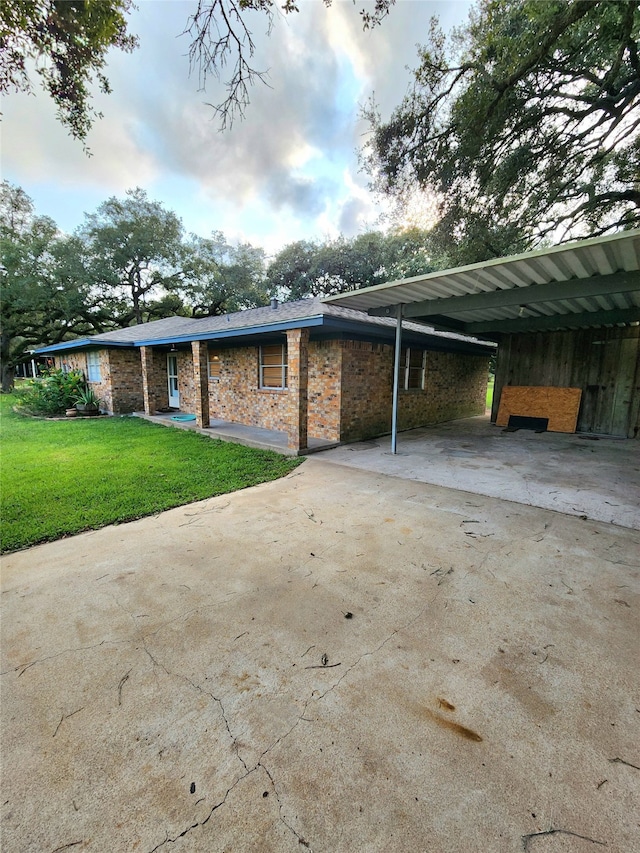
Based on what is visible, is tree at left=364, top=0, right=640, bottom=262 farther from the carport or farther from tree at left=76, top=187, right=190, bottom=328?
tree at left=76, top=187, right=190, bottom=328

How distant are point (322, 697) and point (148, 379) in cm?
1122

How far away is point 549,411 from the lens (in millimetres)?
9664

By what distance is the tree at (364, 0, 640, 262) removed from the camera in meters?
5.25

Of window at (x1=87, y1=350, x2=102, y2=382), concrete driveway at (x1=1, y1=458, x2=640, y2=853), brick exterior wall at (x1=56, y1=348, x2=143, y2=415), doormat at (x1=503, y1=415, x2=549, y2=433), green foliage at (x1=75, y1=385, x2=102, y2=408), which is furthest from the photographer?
window at (x1=87, y1=350, x2=102, y2=382)

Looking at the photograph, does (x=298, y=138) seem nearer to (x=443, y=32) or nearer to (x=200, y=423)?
(x=443, y=32)

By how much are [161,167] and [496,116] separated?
720 centimetres

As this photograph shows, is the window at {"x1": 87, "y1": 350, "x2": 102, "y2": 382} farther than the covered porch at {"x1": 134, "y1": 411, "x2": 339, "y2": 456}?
Yes

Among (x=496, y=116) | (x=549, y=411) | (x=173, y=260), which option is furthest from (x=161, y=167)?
(x=173, y=260)

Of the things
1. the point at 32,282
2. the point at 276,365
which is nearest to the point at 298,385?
the point at 276,365

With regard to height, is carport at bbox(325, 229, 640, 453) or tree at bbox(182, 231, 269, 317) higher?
tree at bbox(182, 231, 269, 317)

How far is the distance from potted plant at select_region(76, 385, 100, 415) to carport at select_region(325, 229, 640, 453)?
10.1 m

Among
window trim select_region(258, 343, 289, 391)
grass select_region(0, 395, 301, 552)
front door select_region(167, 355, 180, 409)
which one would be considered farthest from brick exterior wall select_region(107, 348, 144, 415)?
window trim select_region(258, 343, 289, 391)

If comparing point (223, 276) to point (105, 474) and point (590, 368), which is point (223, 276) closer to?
point (105, 474)

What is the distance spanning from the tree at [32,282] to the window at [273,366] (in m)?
14.7
